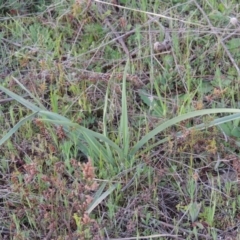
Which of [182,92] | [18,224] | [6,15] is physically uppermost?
[6,15]

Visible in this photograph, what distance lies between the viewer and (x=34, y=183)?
176 centimetres

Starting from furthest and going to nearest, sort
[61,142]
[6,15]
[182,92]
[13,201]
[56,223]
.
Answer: [6,15]
[182,92]
[61,142]
[13,201]
[56,223]

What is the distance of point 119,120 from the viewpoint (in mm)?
1985

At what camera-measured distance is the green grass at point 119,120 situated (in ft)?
5.45

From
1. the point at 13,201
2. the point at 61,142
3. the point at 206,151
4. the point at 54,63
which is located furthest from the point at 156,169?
the point at 54,63

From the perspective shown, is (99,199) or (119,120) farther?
(119,120)

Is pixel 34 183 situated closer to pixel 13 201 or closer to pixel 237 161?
pixel 13 201

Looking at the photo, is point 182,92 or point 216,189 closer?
point 216,189

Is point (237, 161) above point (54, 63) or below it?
below

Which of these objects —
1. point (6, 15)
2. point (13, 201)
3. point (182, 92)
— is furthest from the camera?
point (6, 15)

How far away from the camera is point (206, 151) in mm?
1835

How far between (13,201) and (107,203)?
0.98ft

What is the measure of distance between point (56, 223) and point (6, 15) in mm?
1269

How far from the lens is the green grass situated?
166 centimetres
